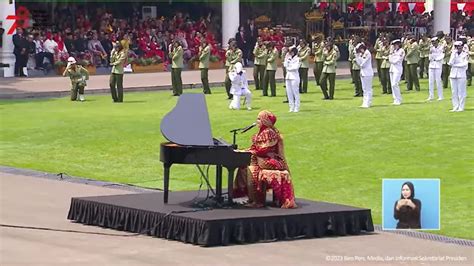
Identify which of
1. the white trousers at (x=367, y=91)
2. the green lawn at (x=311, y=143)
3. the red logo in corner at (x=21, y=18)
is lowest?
Answer: the green lawn at (x=311, y=143)

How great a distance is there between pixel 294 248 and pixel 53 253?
8.83ft

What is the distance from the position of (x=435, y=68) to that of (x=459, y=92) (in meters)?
4.03

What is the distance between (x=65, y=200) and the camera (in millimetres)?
16578

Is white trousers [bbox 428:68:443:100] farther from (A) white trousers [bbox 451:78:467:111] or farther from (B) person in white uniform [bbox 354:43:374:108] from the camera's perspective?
(A) white trousers [bbox 451:78:467:111]

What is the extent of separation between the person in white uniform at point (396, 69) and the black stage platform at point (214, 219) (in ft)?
50.8

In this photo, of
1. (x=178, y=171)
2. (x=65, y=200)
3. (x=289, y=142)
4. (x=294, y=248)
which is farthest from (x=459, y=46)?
(x=294, y=248)

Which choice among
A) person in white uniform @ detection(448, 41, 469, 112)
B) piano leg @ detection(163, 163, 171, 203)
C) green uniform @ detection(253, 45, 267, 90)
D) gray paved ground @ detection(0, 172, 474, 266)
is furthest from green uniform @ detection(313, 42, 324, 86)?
piano leg @ detection(163, 163, 171, 203)

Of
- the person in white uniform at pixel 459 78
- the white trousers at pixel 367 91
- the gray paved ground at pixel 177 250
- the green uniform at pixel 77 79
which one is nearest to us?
the gray paved ground at pixel 177 250

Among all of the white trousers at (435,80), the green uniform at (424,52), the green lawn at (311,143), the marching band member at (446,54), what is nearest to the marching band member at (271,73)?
the green lawn at (311,143)

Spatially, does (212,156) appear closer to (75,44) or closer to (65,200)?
(65,200)

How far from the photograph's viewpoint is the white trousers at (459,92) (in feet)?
90.5

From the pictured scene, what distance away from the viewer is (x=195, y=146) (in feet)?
45.1

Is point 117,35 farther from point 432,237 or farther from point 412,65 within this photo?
point 432,237

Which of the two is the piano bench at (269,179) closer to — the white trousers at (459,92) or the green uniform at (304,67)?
the white trousers at (459,92)
